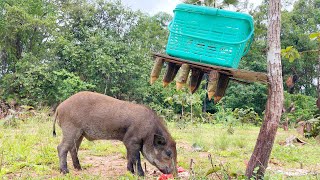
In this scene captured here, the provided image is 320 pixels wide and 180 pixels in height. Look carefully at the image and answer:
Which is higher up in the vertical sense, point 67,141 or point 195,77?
point 195,77

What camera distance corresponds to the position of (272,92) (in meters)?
4.68

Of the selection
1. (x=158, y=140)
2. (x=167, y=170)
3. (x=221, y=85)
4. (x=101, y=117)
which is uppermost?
(x=221, y=85)

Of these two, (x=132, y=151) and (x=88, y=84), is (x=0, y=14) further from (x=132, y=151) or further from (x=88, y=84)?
(x=132, y=151)

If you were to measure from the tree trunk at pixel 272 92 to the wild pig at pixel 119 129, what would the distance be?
6.13 ft

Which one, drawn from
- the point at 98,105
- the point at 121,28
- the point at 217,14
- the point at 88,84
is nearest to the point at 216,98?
the point at 217,14

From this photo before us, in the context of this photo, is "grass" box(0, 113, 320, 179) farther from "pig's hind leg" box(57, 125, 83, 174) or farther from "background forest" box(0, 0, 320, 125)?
"background forest" box(0, 0, 320, 125)

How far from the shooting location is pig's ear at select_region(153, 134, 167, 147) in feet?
21.1

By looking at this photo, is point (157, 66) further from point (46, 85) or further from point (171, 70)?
point (46, 85)

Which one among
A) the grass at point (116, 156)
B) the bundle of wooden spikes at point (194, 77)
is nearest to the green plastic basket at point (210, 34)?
the bundle of wooden spikes at point (194, 77)

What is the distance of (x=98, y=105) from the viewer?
21.6ft

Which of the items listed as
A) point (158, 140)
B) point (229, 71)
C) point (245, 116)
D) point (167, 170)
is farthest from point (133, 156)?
point (245, 116)

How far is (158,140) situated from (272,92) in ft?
7.72

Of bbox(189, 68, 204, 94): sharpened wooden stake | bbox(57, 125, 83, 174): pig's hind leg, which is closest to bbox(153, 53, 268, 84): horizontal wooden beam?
bbox(189, 68, 204, 94): sharpened wooden stake

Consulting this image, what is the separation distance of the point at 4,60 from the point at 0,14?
11.5 ft
